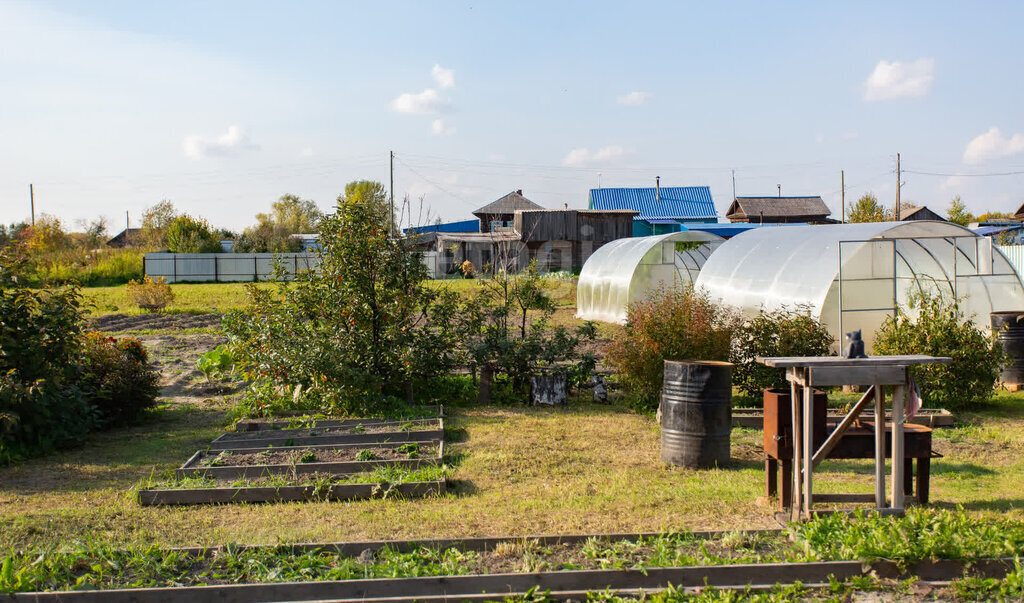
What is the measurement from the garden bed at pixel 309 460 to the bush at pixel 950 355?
22.4 feet

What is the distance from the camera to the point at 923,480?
642 centimetres

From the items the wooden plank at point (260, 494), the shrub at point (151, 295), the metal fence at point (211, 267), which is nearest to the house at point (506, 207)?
the metal fence at point (211, 267)

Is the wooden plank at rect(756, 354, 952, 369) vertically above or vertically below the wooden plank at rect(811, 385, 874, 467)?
above

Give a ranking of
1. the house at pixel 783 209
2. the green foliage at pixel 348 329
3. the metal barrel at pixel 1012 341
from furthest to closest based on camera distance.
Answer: the house at pixel 783 209 < the metal barrel at pixel 1012 341 < the green foliage at pixel 348 329

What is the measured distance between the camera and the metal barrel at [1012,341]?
1242cm

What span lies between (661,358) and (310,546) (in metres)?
6.49

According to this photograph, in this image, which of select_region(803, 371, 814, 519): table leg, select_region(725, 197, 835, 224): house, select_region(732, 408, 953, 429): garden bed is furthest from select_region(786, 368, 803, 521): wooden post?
select_region(725, 197, 835, 224): house

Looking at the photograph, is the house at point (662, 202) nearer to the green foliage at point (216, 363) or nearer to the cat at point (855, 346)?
the green foliage at point (216, 363)

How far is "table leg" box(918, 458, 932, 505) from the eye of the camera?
639 centimetres

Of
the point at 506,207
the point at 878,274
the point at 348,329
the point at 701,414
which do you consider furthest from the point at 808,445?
the point at 506,207

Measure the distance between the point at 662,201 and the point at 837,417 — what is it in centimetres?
4960

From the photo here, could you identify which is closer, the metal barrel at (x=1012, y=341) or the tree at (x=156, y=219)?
the metal barrel at (x=1012, y=341)

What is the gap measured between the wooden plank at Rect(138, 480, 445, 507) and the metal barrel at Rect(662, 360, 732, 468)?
2.66 meters

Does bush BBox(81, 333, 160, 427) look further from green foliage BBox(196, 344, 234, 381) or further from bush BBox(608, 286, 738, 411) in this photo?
bush BBox(608, 286, 738, 411)
